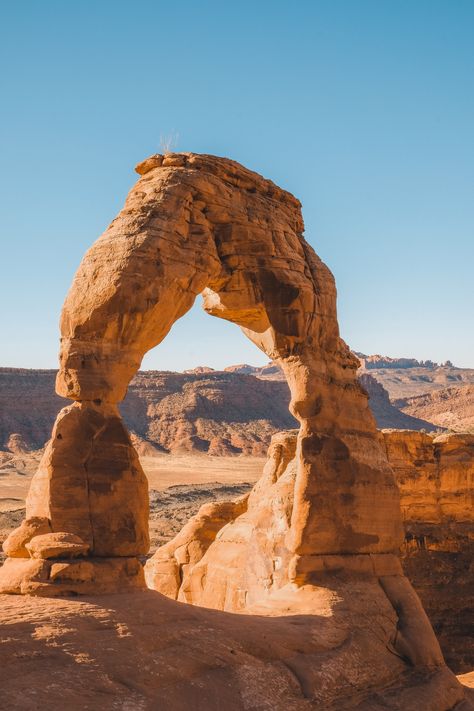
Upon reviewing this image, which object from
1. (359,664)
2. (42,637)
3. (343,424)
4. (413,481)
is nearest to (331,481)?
(343,424)

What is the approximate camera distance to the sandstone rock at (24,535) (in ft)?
24.9

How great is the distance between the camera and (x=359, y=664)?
332 inches

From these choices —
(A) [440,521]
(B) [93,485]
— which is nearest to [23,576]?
(B) [93,485]

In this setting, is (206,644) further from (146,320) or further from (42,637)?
(146,320)

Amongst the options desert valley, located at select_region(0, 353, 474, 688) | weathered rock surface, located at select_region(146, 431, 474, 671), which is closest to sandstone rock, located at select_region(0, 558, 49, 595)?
weathered rock surface, located at select_region(146, 431, 474, 671)

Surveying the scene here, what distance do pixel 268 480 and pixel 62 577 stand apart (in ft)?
20.2

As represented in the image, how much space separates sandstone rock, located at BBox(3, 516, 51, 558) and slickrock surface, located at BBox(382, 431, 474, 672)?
1206 cm

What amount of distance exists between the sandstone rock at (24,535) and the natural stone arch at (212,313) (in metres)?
0.05

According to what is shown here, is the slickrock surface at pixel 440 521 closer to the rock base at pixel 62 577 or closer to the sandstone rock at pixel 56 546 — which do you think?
the rock base at pixel 62 577

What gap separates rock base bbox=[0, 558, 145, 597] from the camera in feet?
23.1

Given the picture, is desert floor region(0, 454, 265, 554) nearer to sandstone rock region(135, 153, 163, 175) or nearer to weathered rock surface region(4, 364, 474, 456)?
weathered rock surface region(4, 364, 474, 456)

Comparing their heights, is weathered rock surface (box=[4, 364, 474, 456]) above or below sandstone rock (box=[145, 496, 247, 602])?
above

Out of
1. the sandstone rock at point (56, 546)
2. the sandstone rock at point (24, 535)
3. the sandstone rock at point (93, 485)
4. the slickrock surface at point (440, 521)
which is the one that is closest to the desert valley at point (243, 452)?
the slickrock surface at point (440, 521)

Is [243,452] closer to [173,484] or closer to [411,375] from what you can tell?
[173,484]
